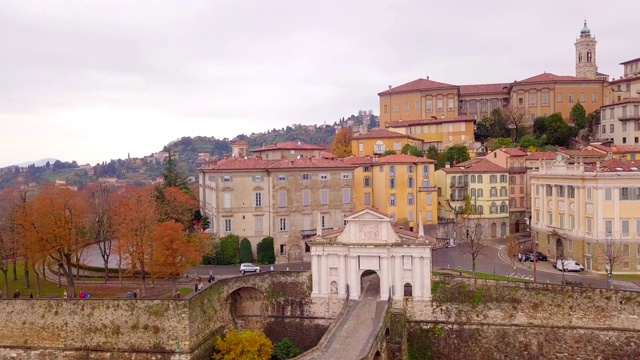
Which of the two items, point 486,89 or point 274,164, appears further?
point 486,89

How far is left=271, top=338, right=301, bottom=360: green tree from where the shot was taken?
33.9 meters

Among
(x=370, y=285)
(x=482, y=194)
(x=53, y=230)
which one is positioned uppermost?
(x=482, y=194)

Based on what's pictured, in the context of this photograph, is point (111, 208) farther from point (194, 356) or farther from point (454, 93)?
point (454, 93)

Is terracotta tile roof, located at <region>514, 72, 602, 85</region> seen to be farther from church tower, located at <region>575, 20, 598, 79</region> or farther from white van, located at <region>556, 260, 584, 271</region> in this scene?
white van, located at <region>556, 260, 584, 271</region>

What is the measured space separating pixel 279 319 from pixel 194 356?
654 cm

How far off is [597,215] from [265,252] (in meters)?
26.4

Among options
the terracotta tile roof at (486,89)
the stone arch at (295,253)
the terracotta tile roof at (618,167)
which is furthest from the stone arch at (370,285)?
the terracotta tile roof at (486,89)

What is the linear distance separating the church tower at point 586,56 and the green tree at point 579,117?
27.7 metres

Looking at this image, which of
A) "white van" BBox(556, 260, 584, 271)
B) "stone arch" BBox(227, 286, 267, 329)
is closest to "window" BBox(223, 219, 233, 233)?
"stone arch" BBox(227, 286, 267, 329)

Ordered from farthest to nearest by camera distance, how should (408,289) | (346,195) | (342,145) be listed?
(342,145), (346,195), (408,289)

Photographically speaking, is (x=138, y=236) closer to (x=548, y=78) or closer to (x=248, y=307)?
(x=248, y=307)

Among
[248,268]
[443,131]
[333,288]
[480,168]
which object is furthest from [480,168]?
[333,288]

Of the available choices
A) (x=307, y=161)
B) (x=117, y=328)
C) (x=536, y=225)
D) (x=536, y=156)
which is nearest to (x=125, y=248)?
(x=117, y=328)

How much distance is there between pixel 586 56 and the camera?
10312 centimetres
